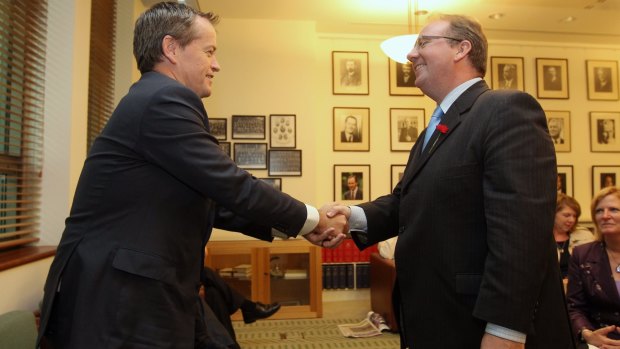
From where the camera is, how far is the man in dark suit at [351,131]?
5.65 m

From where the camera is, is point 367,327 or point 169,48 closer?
point 169,48

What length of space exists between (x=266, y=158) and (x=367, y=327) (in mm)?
2168

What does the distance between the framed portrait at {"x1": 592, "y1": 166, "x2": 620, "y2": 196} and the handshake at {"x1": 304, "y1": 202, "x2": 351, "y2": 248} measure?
211 inches

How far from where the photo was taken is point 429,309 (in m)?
1.29

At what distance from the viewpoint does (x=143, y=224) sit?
4.02 feet

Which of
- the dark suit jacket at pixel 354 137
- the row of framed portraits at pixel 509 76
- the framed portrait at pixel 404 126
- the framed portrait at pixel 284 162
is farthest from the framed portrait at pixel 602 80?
the framed portrait at pixel 284 162

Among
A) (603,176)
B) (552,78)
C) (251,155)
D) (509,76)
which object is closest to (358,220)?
(251,155)

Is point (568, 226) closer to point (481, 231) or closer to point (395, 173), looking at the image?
point (395, 173)

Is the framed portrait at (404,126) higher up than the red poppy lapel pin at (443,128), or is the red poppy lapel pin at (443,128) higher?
the framed portrait at (404,126)

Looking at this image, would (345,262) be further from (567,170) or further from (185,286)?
(185,286)

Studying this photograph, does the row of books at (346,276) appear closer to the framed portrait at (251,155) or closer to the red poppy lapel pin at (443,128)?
the framed portrait at (251,155)

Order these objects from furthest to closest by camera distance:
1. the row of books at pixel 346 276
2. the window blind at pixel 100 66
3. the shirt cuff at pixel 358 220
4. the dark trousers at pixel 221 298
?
the row of books at pixel 346 276
the window blind at pixel 100 66
the dark trousers at pixel 221 298
the shirt cuff at pixel 358 220

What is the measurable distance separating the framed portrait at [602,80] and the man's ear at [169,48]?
6131mm

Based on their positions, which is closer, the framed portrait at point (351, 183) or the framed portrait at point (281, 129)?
the framed portrait at point (281, 129)
